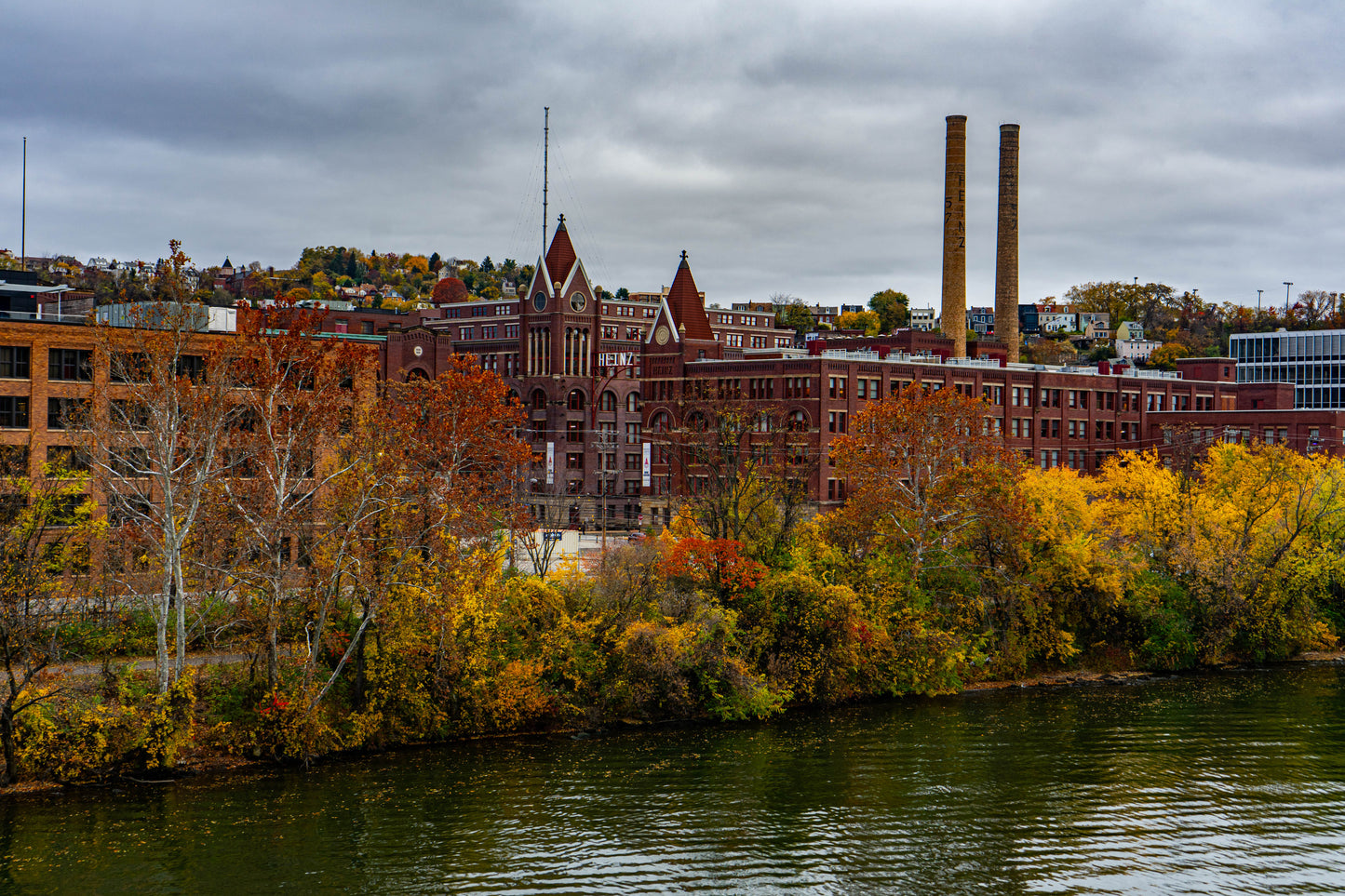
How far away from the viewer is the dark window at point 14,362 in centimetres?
6431

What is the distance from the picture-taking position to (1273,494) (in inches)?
2862

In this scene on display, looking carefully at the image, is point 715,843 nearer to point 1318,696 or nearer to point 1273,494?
point 1318,696

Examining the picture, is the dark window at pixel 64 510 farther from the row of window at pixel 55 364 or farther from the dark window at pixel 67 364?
the dark window at pixel 67 364

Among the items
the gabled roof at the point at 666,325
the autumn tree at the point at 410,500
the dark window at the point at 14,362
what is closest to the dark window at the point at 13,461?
the dark window at the point at 14,362

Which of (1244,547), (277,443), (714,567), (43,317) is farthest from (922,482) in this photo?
(43,317)

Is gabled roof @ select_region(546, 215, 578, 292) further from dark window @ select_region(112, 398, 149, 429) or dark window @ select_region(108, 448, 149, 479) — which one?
dark window @ select_region(112, 398, 149, 429)

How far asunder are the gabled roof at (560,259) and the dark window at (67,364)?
66606 mm

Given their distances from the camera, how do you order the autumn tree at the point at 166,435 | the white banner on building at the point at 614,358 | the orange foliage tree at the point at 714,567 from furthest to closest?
the white banner on building at the point at 614,358 → the orange foliage tree at the point at 714,567 → the autumn tree at the point at 166,435

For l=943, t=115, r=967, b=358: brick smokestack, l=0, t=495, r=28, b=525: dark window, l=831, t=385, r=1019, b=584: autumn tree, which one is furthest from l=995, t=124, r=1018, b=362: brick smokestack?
l=0, t=495, r=28, b=525: dark window

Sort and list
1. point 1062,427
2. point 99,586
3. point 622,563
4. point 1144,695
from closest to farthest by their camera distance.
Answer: point 99,586 → point 622,563 → point 1144,695 → point 1062,427

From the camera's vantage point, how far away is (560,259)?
12938 centimetres

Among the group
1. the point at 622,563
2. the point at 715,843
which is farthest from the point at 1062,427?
the point at 715,843

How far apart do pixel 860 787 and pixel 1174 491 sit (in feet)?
122

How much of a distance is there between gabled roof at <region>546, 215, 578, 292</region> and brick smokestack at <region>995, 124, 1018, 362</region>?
44.1m
